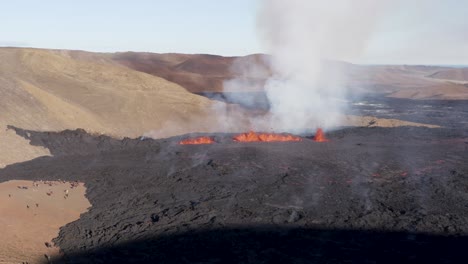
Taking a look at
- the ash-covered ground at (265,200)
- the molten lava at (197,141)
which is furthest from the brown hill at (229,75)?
the ash-covered ground at (265,200)

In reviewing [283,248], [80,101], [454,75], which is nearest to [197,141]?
[80,101]

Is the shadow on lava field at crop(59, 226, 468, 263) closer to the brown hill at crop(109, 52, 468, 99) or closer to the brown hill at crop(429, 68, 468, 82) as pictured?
the brown hill at crop(109, 52, 468, 99)

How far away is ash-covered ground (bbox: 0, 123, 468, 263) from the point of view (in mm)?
14047

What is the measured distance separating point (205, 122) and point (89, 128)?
10.3m

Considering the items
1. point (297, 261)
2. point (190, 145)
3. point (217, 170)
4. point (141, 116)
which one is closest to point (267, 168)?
point (217, 170)

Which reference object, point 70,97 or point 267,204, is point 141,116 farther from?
point 267,204

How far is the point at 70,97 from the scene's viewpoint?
42500 mm

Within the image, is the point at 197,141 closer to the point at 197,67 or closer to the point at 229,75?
the point at 229,75

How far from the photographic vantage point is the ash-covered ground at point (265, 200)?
14047 millimetres

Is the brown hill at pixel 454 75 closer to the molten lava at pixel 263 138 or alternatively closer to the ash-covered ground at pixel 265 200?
the molten lava at pixel 263 138

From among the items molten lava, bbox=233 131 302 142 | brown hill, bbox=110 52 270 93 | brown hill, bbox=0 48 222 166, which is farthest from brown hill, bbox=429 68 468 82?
molten lava, bbox=233 131 302 142

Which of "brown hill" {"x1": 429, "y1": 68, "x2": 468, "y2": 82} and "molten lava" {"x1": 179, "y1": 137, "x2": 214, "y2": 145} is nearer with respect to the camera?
"molten lava" {"x1": 179, "y1": 137, "x2": 214, "y2": 145}

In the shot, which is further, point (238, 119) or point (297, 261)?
point (238, 119)

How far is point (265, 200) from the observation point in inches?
730
